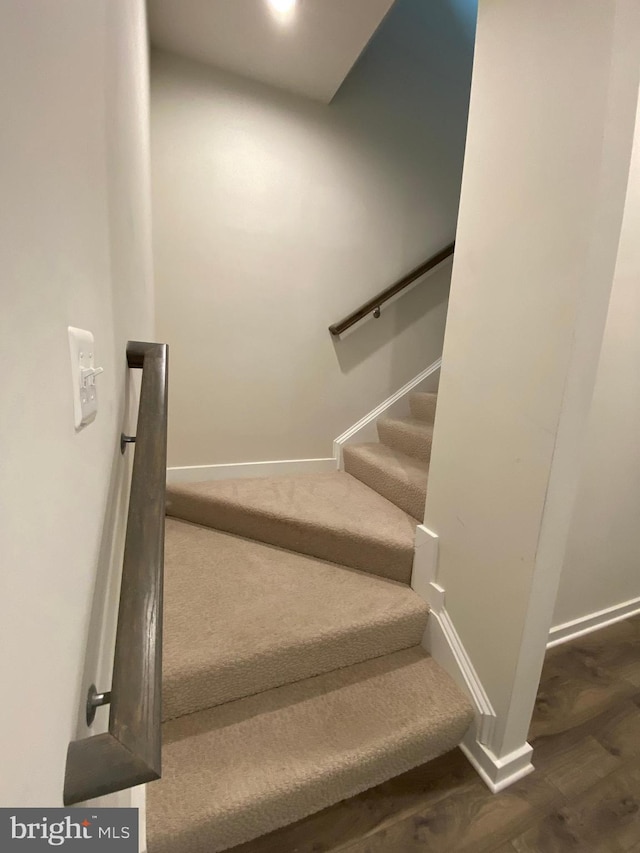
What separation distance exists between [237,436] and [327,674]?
1.27 m

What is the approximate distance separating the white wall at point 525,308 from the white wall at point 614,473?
0.54 metres

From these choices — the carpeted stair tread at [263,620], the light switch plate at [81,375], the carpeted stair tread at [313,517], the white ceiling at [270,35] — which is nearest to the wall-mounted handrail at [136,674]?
the light switch plate at [81,375]

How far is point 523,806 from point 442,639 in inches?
18.2

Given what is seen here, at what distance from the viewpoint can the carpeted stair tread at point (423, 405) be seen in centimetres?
231

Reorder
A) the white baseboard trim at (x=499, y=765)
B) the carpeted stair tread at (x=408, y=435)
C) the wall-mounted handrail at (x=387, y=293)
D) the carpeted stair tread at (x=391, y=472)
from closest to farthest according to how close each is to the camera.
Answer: the white baseboard trim at (x=499, y=765) < the carpeted stair tread at (x=391, y=472) < the carpeted stair tread at (x=408, y=435) < the wall-mounted handrail at (x=387, y=293)

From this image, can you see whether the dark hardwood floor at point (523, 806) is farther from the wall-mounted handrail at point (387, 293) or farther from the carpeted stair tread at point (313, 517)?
the wall-mounted handrail at point (387, 293)

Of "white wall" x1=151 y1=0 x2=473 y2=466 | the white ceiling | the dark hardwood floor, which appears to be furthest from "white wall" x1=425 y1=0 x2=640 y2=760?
"white wall" x1=151 y1=0 x2=473 y2=466

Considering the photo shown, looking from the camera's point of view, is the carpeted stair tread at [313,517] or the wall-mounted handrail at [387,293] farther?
the wall-mounted handrail at [387,293]

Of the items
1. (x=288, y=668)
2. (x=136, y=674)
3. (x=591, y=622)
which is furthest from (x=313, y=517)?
(x=591, y=622)

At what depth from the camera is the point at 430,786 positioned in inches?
44.8

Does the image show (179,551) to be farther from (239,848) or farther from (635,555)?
(635,555)

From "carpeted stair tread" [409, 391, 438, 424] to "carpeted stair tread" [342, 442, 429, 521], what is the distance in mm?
307

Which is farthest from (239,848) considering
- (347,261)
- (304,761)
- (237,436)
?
(347,261)

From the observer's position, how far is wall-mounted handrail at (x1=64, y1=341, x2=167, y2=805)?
12.7 inches
